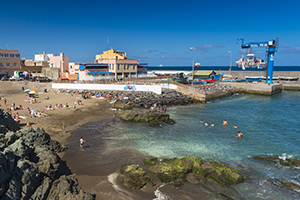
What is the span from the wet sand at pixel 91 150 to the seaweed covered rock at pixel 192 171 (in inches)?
66.1

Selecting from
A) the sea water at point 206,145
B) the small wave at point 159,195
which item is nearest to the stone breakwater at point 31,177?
the sea water at point 206,145

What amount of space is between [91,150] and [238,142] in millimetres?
14669

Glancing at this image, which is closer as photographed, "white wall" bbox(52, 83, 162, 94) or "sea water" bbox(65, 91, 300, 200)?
"sea water" bbox(65, 91, 300, 200)

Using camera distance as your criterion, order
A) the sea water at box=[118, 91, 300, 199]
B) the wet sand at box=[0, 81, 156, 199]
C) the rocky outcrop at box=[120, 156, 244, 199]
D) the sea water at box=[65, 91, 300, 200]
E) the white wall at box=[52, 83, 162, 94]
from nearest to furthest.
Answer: the wet sand at box=[0, 81, 156, 199] → the rocky outcrop at box=[120, 156, 244, 199] → the sea water at box=[118, 91, 300, 199] → the sea water at box=[65, 91, 300, 200] → the white wall at box=[52, 83, 162, 94]

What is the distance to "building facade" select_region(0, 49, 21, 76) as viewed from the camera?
54.5 m

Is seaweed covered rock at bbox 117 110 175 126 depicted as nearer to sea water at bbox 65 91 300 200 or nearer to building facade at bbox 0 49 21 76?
sea water at bbox 65 91 300 200

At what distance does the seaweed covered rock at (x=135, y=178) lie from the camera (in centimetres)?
1248

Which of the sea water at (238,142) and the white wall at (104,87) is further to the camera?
the white wall at (104,87)

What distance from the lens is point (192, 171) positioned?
14.3 m

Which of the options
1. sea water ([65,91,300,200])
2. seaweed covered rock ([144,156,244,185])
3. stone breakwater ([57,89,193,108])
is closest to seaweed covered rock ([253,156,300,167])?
sea water ([65,91,300,200])

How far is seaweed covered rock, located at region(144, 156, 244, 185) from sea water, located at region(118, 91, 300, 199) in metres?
0.85

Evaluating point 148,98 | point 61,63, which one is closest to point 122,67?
point 61,63

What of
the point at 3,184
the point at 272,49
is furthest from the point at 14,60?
the point at 272,49

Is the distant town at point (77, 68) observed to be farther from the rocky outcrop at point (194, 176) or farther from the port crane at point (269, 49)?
the rocky outcrop at point (194, 176)
